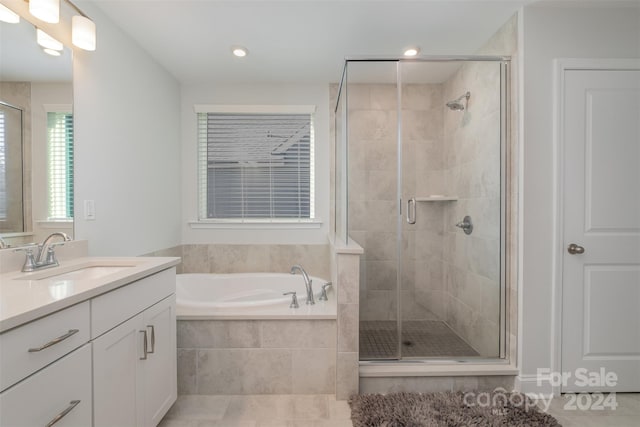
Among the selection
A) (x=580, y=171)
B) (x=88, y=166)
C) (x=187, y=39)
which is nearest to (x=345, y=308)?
(x=580, y=171)

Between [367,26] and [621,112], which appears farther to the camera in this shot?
[367,26]

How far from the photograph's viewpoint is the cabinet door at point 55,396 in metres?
0.71

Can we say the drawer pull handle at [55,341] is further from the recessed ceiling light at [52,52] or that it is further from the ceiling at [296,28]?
the ceiling at [296,28]

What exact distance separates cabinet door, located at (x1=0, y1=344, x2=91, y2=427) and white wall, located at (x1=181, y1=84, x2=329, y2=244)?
1.96 m

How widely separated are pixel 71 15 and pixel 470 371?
10.3ft

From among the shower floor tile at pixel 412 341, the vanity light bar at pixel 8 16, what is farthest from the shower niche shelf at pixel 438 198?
the vanity light bar at pixel 8 16

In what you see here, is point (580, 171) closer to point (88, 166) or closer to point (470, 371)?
point (470, 371)

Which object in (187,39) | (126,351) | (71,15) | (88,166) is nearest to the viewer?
(126,351)

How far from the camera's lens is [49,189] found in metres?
1.47

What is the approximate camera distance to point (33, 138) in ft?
4.50

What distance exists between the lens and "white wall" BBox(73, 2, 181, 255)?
1699 millimetres

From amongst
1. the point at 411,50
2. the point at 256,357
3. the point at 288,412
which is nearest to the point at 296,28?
the point at 411,50

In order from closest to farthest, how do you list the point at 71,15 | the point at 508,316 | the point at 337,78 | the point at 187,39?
the point at 71,15 → the point at 508,316 → the point at 187,39 → the point at 337,78

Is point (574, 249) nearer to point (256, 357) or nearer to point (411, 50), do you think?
point (411, 50)
